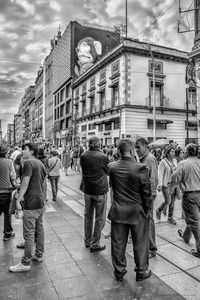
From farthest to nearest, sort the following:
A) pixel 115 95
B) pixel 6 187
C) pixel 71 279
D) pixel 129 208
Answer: pixel 115 95 → pixel 6 187 → pixel 71 279 → pixel 129 208

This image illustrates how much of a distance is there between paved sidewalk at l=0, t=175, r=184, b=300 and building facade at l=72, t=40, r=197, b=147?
20.0 meters

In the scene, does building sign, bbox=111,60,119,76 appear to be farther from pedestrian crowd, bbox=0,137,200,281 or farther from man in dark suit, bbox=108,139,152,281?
man in dark suit, bbox=108,139,152,281

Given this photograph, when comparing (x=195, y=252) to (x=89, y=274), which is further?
(x=195, y=252)

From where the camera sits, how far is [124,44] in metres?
24.2

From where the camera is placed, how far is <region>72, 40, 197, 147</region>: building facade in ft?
80.7

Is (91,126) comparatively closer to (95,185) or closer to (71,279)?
(95,185)

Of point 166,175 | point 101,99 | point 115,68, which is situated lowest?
point 166,175

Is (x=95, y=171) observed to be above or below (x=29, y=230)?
above

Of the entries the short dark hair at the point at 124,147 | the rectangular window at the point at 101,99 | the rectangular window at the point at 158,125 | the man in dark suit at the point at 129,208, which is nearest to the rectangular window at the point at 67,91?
the rectangular window at the point at 101,99

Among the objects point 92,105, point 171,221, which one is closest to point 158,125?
point 92,105

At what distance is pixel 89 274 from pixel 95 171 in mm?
1635

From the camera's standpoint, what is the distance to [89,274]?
3.59 meters

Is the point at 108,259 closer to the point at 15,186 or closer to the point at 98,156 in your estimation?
the point at 98,156

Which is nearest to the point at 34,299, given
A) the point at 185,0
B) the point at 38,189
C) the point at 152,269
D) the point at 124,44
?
the point at 38,189
